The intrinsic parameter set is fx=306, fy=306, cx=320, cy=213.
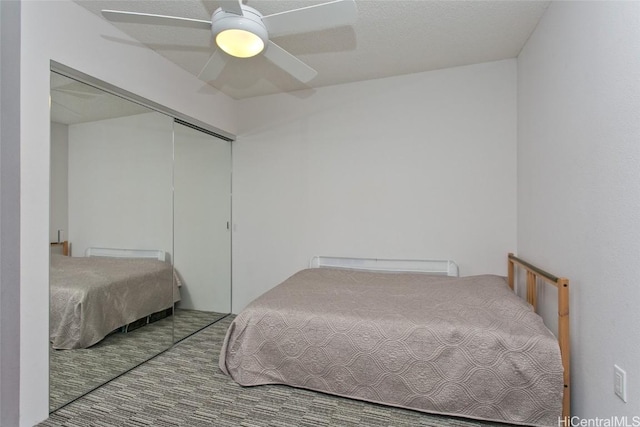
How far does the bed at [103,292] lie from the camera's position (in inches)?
77.5

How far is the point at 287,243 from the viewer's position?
142 inches

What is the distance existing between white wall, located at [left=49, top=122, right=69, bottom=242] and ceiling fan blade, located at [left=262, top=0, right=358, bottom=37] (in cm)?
151

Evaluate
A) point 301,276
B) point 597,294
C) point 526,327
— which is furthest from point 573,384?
point 301,276

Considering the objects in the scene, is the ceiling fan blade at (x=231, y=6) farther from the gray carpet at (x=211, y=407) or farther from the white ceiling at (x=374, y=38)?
the gray carpet at (x=211, y=407)

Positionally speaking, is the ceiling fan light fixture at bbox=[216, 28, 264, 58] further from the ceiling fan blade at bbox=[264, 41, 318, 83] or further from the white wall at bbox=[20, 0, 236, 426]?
the white wall at bbox=[20, 0, 236, 426]

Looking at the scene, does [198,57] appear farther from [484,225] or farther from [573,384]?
[573,384]

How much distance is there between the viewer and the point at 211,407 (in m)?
1.93

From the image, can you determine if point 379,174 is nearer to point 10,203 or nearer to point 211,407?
point 211,407

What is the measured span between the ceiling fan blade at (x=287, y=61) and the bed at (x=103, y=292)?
1.89 meters

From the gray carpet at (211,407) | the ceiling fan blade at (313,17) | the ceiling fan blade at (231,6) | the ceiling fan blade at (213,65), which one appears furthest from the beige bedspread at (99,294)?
the ceiling fan blade at (313,17)

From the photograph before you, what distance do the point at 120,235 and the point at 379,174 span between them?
96.9 inches

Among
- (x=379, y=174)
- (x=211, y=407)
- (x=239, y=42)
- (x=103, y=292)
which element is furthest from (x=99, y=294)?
(x=379, y=174)

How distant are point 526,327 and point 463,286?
78 cm

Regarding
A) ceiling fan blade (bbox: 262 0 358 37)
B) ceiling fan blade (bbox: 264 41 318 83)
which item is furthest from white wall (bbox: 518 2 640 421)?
ceiling fan blade (bbox: 264 41 318 83)
